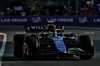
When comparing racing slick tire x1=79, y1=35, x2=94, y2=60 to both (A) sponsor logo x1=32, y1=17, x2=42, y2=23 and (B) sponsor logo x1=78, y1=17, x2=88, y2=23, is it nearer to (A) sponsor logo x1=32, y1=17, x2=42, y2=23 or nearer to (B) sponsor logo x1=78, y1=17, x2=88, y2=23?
(B) sponsor logo x1=78, y1=17, x2=88, y2=23

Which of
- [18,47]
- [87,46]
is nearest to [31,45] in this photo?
[18,47]

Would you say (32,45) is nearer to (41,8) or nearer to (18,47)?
(18,47)

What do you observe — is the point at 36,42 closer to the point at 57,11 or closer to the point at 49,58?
the point at 49,58

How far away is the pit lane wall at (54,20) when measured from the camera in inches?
1515

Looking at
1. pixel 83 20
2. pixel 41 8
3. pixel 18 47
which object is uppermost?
pixel 41 8

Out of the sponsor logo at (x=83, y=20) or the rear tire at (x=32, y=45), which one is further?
the sponsor logo at (x=83, y=20)

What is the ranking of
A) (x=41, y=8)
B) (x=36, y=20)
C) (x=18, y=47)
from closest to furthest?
(x=18, y=47) → (x=36, y=20) → (x=41, y=8)

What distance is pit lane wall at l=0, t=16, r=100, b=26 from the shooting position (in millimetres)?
38469

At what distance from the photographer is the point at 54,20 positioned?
3916 cm

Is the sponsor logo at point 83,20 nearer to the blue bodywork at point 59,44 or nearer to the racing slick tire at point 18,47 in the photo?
the blue bodywork at point 59,44

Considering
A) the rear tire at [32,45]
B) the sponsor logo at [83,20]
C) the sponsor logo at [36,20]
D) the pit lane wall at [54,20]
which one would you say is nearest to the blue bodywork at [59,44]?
the rear tire at [32,45]

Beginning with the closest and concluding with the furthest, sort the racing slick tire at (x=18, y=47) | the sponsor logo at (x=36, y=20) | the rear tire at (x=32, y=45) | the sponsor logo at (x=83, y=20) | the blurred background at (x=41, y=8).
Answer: the rear tire at (x=32, y=45) < the racing slick tire at (x=18, y=47) < the sponsor logo at (x=83, y=20) < the sponsor logo at (x=36, y=20) < the blurred background at (x=41, y=8)

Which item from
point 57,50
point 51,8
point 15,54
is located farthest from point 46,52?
point 51,8

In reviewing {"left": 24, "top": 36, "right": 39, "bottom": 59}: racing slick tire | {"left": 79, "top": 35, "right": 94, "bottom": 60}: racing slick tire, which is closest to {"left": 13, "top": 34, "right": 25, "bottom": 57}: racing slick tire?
{"left": 24, "top": 36, "right": 39, "bottom": 59}: racing slick tire
